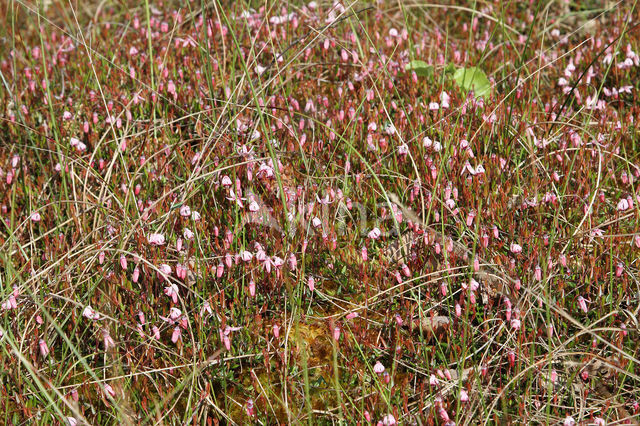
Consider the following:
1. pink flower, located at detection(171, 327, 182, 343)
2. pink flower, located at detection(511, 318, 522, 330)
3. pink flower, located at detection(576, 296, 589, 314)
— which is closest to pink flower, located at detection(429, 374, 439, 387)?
pink flower, located at detection(511, 318, 522, 330)

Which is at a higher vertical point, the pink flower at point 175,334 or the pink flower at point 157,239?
the pink flower at point 157,239

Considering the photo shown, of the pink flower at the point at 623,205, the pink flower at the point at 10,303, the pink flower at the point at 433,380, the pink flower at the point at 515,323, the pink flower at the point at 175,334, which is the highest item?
the pink flower at the point at 10,303

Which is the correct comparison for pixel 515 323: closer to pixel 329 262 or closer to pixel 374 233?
pixel 374 233

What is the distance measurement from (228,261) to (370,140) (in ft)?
4.00

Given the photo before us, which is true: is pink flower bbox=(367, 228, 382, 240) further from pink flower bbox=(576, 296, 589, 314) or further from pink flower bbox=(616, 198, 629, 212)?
pink flower bbox=(616, 198, 629, 212)

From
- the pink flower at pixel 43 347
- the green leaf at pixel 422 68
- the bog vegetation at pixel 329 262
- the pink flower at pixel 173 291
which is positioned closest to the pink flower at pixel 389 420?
the bog vegetation at pixel 329 262

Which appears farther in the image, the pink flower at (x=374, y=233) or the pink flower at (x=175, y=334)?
the pink flower at (x=374, y=233)

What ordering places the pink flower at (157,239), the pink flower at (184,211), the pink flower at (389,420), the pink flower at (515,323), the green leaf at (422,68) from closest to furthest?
the pink flower at (389,420), the pink flower at (515,323), the pink flower at (157,239), the pink flower at (184,211), the green leaf at (422,68)

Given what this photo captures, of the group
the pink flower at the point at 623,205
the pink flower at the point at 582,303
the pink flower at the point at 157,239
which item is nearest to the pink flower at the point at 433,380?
the pink flower at the point at 582,303

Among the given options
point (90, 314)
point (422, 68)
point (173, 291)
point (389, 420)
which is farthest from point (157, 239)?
point (422, 68)

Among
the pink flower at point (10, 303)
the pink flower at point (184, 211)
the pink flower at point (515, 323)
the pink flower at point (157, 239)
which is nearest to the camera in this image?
the pink flower at point (515, 323)

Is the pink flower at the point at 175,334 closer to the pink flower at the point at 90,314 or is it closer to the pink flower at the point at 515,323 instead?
the pink flower at the point at 90,314

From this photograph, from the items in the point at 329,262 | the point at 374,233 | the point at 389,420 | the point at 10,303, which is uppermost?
the point at 10,303

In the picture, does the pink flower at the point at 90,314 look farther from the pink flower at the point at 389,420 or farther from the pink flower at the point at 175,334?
the pink flower at the point at 389,420
